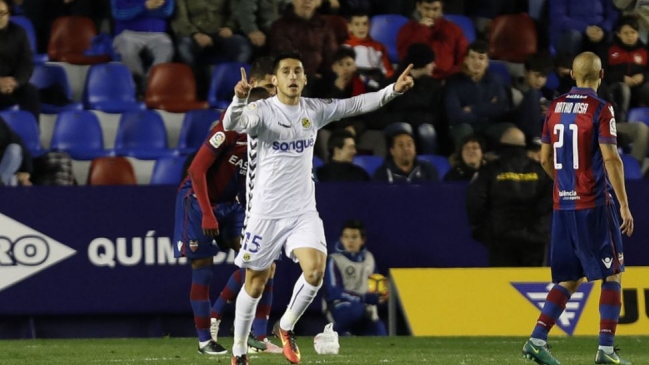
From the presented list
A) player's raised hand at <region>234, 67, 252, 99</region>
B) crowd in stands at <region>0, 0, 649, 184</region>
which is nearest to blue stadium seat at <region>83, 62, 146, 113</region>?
crowd in stands at <region>0, 0, 649, 184</region>

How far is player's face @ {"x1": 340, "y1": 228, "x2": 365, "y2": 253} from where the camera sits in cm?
1293

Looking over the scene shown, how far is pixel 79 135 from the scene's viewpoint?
50.5 feet

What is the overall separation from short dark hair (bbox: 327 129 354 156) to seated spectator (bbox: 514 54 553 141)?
6.77ft

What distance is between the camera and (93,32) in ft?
54.2

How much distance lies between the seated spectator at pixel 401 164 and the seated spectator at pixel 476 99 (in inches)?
42.3

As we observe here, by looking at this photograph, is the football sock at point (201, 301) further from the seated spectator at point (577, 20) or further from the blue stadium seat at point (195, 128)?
the seated spectator at point (577, 20)

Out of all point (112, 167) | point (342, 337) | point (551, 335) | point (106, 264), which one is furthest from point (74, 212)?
point (551, 335)

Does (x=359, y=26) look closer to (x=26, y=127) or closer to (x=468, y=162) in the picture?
(x=468, y=162)

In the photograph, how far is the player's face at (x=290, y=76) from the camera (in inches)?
352

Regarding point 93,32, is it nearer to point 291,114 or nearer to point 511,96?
point 511,96

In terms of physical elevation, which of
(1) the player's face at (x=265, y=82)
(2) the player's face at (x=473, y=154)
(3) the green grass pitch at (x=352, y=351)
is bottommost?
(3) the green grass pitch at (x=352, y=351)

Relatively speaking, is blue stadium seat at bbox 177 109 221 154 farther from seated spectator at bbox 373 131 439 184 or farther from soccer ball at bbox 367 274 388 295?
soccer ball at bbox 367 274 388 295

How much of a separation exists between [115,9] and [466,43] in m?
3.82

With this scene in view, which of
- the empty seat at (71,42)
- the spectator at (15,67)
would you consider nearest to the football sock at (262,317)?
the spectator at (15,67)
